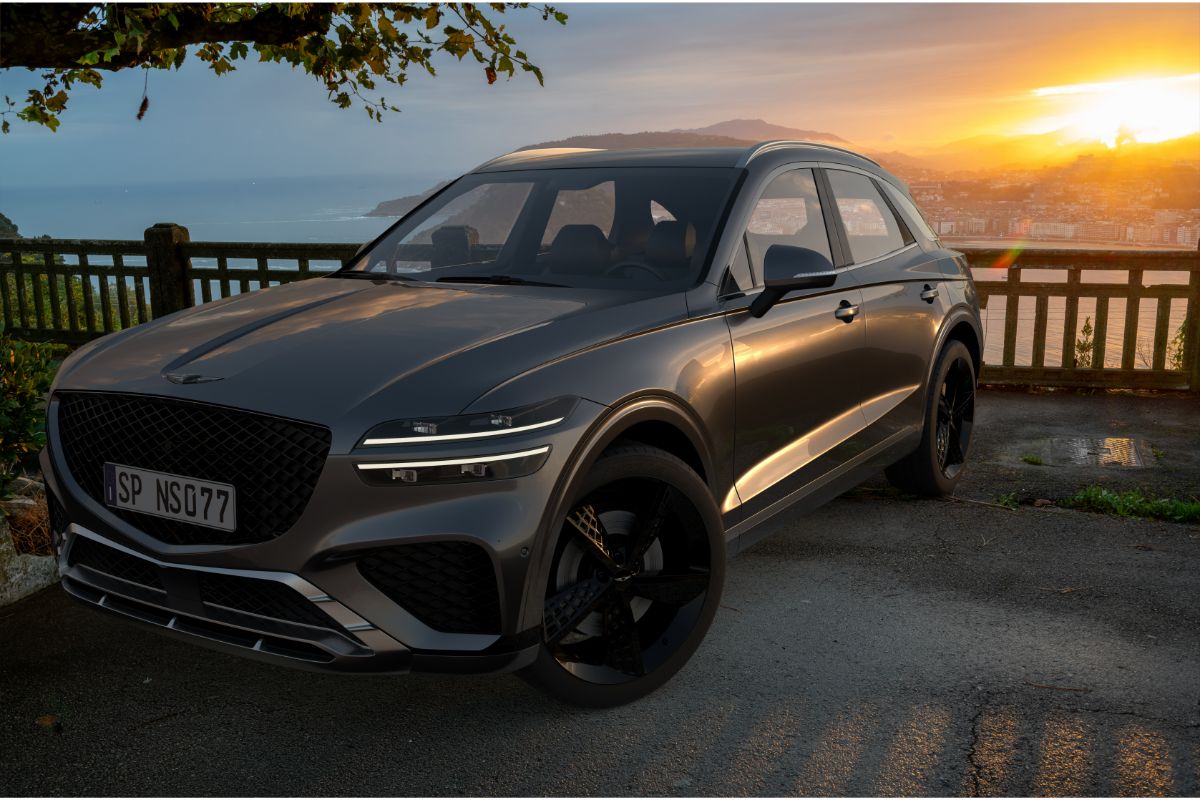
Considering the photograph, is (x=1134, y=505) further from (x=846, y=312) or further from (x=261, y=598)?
(x=261, y=598)

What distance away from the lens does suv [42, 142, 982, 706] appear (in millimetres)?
2885

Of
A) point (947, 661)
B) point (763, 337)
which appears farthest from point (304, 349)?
point (947, 661)

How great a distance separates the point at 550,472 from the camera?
9.82 feet

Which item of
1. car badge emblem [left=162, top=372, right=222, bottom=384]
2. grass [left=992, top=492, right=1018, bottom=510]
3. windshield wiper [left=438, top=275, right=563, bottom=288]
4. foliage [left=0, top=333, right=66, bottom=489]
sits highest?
windshield wiper [left=438, top=275, right=563, bottom=288]

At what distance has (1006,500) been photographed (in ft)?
19.5

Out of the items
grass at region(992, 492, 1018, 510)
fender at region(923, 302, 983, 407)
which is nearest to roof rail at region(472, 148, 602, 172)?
fender at region(923, 302, 983, 407)

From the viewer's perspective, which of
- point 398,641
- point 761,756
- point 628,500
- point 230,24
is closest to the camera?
point 398,641

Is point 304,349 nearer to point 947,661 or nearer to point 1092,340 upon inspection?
point 947,661

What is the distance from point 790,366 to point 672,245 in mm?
663

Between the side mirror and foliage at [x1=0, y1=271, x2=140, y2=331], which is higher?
the side mirror

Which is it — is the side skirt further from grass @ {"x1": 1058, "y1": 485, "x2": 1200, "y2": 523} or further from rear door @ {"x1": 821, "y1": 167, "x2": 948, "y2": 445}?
grass @ {"x1": 1058, "y1": 485, "x2": 1200, "y2": 523}

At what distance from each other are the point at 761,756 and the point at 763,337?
61.3 inches

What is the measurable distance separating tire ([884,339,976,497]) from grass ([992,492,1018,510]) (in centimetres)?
24

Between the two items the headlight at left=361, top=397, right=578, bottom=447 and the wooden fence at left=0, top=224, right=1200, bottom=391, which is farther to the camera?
the wooden fence at left=0, top=224, right=1200, bottom=391
